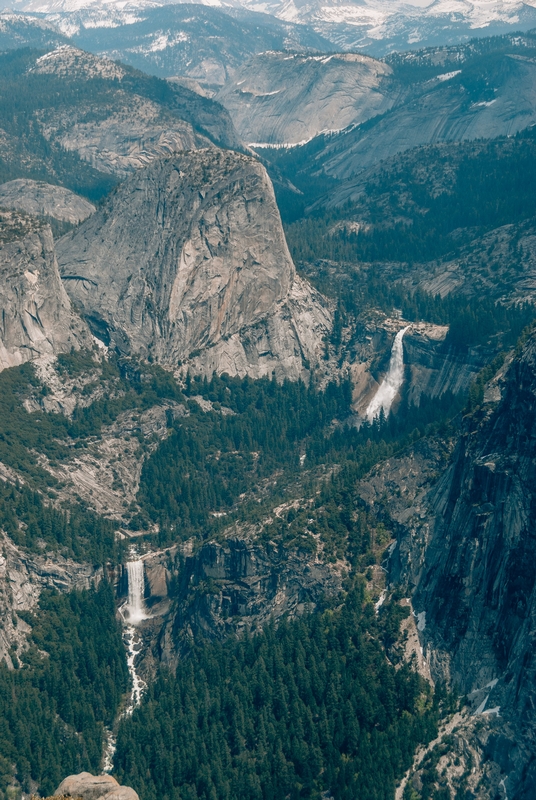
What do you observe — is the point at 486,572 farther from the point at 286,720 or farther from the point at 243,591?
the point at 243,591

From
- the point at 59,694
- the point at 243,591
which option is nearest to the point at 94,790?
the point at 59,694

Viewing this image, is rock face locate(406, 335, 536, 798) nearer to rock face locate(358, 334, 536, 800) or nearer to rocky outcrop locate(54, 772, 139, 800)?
rock face locate(358, 334, 536, 800)

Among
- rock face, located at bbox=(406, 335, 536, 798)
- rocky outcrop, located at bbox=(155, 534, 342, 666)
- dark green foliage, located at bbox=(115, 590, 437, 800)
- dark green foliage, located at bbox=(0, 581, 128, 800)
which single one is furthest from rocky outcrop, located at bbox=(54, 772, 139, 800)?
rocky outcrop, located at bbox=(155, 534, 342, 666)

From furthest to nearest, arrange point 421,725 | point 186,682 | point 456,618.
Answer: point 186,682 → point 456,618 → point 421,725

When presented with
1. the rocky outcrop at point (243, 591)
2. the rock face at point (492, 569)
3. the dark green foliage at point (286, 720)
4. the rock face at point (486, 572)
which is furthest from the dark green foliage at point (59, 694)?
the rock face at point (492, 569)

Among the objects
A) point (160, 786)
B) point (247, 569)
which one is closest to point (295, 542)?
point (247, 569)

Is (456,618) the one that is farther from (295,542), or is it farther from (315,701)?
(295,542)
